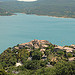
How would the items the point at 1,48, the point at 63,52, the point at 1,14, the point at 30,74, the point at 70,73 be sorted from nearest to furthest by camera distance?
the point at 70,73
the point at 30,74
the point at 63,52
the point at 1,48
the point at 1,14

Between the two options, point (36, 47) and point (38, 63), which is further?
point (36, 47)

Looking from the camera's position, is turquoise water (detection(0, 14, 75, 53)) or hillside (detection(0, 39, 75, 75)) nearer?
hillside (detection(0, 39, 75, 75))

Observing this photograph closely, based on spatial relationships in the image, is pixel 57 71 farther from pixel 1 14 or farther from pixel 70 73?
pixel 1 14

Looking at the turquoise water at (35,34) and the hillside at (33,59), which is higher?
the hillside at (33,59)

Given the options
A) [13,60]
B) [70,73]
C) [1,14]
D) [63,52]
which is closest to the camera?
[70,73]

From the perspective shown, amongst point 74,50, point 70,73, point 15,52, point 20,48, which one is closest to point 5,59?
point 15,52

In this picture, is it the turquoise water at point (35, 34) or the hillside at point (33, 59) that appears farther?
the turquoise water at point (35, 34)

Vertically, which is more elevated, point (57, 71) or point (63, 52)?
point (57, 71)

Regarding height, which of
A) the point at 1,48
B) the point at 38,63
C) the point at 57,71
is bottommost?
the point at 1,48

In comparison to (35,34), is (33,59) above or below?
above

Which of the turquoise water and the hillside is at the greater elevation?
the hillside

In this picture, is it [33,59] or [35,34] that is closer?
[33,59]
